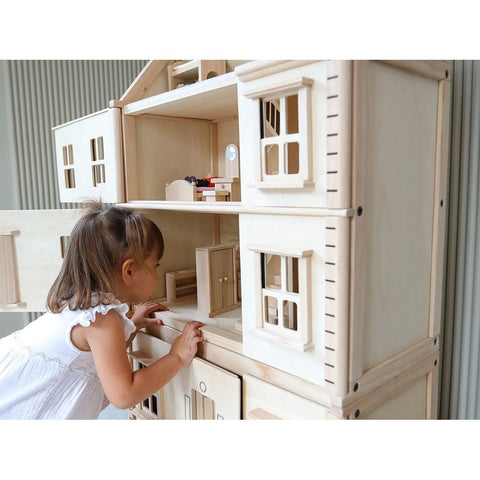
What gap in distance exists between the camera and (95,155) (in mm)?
1245

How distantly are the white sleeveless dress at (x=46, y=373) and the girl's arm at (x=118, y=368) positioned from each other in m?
0.05

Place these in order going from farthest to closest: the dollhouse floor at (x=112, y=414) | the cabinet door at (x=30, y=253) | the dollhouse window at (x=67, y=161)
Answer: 1. the dollhouse floor at (x=112, y=414)
2. the dollhouse window at (x=67, y=161)
3. the cabinet door at (x=30, y=253)

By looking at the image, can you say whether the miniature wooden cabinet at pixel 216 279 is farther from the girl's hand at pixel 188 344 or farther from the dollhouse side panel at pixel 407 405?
the dollhouse side panel at pixel 407 405

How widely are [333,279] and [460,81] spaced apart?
0.52 m

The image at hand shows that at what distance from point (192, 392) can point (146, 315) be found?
24 centimetres

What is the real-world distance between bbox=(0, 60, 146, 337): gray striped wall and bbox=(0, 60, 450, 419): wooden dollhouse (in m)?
0.98

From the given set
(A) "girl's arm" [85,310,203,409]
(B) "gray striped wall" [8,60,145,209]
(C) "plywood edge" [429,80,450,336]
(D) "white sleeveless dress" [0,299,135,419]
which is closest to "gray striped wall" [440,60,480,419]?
(C) "plywood edge" [429,80,450,336]

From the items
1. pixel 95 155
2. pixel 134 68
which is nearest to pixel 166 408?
pixel 95 155

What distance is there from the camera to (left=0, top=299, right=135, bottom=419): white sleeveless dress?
957mm

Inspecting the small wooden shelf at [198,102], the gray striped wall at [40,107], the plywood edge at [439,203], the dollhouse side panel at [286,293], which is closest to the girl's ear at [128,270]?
the dollhouse side panel at [286,293]

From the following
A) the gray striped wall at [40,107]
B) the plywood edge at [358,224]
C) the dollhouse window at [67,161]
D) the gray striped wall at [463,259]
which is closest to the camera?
the plywood edge at [358,224]

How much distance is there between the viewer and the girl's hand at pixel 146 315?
3.70 feet

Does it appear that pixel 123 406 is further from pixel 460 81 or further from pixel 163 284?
pixel 460 81

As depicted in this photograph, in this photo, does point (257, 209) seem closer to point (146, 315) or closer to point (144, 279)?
point (144, 279)
